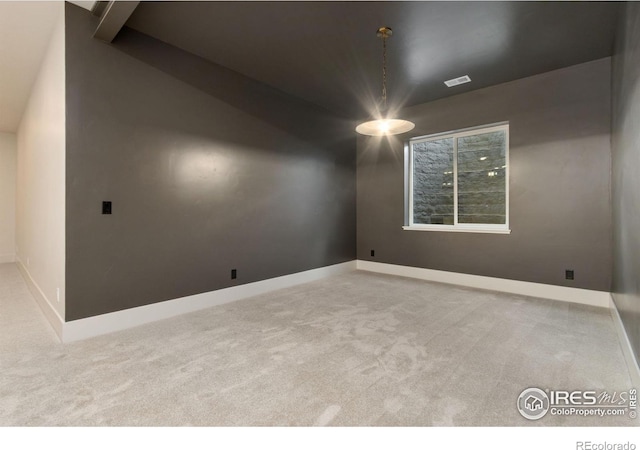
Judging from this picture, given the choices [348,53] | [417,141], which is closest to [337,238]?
[417,141]

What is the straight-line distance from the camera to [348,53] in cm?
331

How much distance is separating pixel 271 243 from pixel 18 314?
9.11ft

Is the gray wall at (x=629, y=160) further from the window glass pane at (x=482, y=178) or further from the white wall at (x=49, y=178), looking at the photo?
the white wall at (x=49, y=178)

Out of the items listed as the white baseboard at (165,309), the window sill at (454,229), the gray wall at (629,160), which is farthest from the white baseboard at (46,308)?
the window sill at (454,229)

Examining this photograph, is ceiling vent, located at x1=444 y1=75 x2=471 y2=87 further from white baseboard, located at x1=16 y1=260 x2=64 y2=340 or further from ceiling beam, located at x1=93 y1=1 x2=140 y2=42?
white baseboard, located at x1=16 y1=260 x2=64 y2=340

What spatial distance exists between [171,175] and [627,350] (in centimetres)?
420

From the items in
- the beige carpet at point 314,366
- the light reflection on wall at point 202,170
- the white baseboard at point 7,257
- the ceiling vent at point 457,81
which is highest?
the ceiling vent at point 457,81

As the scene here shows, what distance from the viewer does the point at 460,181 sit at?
15.4 ft

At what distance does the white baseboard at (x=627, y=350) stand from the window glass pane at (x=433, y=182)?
2.27 metres

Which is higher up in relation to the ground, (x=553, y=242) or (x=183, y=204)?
(x=183, y=204)

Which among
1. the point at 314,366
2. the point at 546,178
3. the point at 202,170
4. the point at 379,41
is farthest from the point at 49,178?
the point at 546,178

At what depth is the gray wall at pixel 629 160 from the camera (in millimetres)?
1916

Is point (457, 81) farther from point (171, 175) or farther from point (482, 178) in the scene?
point (171, 175)
